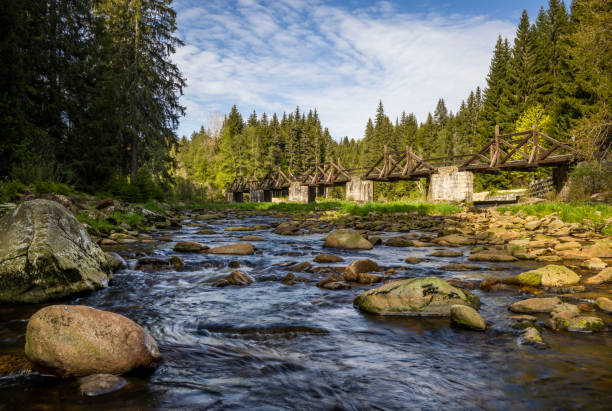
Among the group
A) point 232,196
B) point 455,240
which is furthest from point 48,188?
point 232,196

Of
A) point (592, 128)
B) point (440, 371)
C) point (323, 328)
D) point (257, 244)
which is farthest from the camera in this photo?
point (592, 128)

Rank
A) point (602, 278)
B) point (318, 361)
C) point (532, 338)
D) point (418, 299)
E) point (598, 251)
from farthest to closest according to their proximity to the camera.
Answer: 1. point (598, 251)
2. point (602, 278)
3. point (418, 299)
4. point (532, 338)
5. point (318, 361)

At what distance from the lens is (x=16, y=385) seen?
2.08 meters

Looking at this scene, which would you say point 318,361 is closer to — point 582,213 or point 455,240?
point 455,240

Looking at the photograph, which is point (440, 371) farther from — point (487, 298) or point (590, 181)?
point (590, 181)

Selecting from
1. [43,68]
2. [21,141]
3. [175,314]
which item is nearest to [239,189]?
[43,68]

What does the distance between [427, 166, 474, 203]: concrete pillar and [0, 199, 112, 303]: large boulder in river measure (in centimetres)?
1850

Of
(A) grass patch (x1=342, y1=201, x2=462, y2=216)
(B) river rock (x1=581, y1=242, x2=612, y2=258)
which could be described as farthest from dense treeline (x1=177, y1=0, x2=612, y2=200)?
(B) river rock (x1=581, y1=242, x2=612, y2=258)

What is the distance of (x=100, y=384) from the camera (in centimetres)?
209

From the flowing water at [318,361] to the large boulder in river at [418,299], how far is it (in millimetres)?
126

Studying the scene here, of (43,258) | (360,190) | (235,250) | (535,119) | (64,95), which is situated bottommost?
(235,250)

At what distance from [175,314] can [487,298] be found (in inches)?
131

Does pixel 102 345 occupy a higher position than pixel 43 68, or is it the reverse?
pixel 43 68

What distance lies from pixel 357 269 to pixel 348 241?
115 inches
